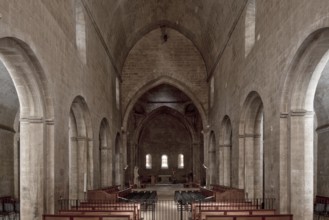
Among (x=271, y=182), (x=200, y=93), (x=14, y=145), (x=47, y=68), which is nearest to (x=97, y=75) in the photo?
(x=14, y=145)

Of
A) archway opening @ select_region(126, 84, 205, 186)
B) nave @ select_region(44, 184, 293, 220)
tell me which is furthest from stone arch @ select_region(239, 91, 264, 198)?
archway opening @ select_region(126, 84, 205, 186)

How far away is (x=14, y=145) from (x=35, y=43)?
10.7 meters

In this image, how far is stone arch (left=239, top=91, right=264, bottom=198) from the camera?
17.9 meters

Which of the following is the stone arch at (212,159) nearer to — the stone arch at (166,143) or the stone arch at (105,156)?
the stone arch at (105,156)

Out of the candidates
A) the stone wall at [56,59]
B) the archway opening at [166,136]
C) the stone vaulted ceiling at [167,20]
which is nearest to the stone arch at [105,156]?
the stone vaulted ceiling at [167,20]

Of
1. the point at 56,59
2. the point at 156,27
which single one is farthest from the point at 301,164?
the point at 156,27

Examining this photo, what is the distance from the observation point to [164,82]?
3177 cm

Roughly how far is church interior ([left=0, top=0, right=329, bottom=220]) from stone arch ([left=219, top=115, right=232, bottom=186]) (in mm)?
71

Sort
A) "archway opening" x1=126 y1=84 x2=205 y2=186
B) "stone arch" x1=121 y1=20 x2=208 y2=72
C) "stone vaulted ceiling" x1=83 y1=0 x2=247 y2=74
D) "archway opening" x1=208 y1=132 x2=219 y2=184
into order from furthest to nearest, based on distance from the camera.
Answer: "archway opening" x1=126 y1=84 x2=205 y2=186 → "stone arch" x1=121 y1=20 x2=208 y2=72 → "archway opening" x1=208 y1=132 x2=219 y2=184 → "stone vaulted ceiling" x1=83 y1=0 x2=247 y2=74

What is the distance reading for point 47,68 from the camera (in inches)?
473

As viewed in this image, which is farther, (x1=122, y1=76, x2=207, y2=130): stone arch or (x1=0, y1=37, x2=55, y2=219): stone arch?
(x1=122, y1=76, x2=207, y2=130): stone arch

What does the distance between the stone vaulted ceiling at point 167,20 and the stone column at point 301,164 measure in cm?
722

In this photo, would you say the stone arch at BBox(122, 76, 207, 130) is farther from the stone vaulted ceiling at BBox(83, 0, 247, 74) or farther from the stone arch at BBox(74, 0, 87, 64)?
the stone arch at BBox(74, 0, 87, 64)

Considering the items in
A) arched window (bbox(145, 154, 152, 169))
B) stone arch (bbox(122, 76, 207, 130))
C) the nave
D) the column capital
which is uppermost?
stone arch (bbox(122, 76, 207, 130))
